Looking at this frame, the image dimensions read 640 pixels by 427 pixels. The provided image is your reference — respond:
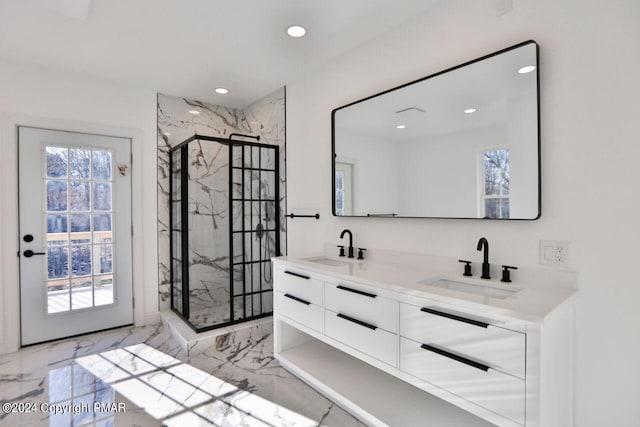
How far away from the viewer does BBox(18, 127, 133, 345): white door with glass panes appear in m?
2.88

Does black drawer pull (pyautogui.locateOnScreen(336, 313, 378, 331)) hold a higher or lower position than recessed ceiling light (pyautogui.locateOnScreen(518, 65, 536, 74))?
lower

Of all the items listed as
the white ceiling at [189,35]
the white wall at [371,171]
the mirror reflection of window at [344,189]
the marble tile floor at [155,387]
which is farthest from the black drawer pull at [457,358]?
the white ceiling at [189,35]

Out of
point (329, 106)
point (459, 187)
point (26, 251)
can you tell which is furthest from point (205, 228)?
point (459, 187)

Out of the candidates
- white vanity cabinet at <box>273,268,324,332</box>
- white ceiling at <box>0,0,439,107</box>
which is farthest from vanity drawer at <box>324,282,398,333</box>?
white ceiling at <box>0,0,439,107</box>

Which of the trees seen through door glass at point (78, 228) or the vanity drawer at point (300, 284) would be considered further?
the trees seen through door glass at point (78, 228)

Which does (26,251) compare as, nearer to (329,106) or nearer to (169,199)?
(169,199)

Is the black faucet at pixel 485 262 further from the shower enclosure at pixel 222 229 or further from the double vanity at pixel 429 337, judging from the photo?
the shower enclosure at pixel 222 229

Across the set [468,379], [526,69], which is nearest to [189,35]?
[526,69]

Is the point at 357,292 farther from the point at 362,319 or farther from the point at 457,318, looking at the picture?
the point at 457,318

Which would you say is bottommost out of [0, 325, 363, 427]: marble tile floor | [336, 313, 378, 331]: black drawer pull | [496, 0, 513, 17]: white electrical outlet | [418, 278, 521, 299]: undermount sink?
[0, 325, 363, 427]: marble tile floor

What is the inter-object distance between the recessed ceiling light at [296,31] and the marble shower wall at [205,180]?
3.43ft

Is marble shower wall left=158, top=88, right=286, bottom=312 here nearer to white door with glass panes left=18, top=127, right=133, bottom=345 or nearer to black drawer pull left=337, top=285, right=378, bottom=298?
white door with glass panes left=18, top=127, right=133, bottom=345

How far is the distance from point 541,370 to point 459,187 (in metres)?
1.05

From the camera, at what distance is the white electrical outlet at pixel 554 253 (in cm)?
153
